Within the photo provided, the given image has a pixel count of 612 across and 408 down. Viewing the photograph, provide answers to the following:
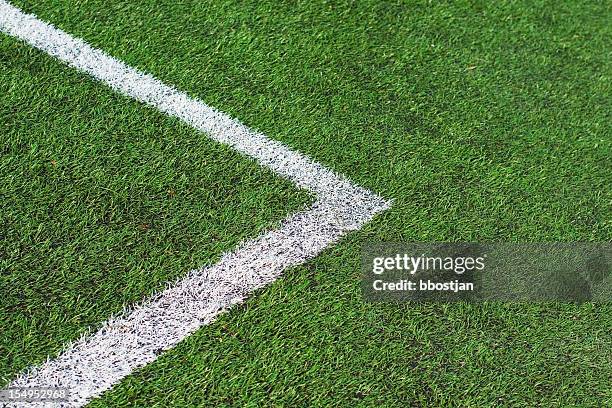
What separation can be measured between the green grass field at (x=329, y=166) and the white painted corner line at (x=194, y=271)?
0.14ft

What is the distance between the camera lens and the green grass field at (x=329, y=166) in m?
2.49

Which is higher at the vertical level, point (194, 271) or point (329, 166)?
point (329, 166)

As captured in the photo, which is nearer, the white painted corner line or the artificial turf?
the white painted corner line

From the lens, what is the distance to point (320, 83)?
127 inches

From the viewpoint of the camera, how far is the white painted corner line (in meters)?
2.40

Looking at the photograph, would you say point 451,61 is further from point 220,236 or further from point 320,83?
point 220,236

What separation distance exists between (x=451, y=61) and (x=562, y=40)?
1.89 feet

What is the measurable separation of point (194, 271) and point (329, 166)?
679 mm

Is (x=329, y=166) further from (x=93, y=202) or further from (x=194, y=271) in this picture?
(x=93, y=202)

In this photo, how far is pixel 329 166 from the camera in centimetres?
297

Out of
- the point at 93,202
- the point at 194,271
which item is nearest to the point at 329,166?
the point at 194,271

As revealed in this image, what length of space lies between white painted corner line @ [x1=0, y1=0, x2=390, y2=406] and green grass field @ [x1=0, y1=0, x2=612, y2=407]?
0.04m

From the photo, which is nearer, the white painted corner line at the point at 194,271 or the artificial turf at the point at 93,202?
the white painted corner line at the point at 194,271

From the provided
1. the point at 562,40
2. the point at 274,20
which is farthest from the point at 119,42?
the point at 562,40
